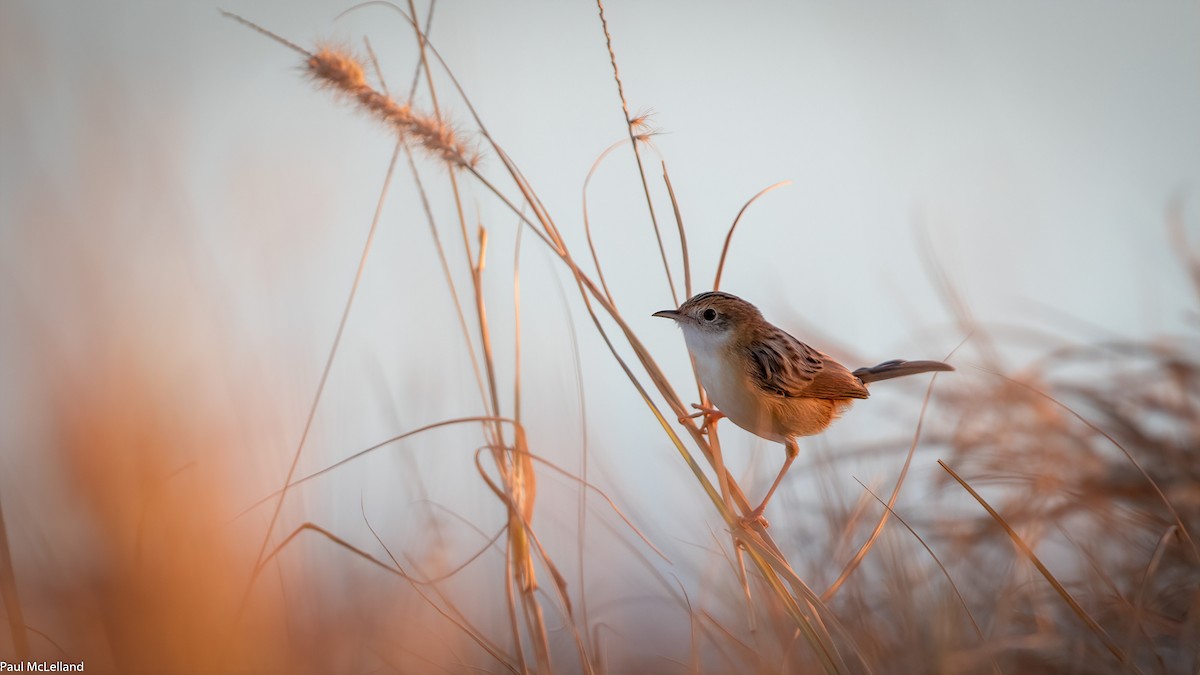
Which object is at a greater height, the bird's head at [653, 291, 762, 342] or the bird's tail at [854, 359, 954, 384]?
the bird's head at [653, 291, 762, 342]

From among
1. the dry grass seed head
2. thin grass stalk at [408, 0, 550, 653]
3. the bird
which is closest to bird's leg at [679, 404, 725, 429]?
the bird

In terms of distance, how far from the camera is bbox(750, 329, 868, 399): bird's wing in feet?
9.70

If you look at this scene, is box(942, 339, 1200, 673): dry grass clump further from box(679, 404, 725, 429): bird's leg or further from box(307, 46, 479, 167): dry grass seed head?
box(307, 46, 479, 167): dry grass seed head

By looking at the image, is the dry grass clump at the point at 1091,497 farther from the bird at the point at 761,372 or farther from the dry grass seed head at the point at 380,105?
the dry grass seed head at the point at 380,105

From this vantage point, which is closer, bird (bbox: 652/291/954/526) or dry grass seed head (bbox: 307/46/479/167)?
dry grass seed head (bbox: 307/46/479/167)

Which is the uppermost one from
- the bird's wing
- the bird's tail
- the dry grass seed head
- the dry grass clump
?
the dry grass seed head

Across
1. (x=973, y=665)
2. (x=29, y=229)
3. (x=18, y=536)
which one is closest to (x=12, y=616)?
(x=18, y=536)

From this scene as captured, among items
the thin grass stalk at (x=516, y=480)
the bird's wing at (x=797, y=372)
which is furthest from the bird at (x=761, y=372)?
the thin grass stalk at (x=516, y=480)

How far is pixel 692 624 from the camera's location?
237 cm

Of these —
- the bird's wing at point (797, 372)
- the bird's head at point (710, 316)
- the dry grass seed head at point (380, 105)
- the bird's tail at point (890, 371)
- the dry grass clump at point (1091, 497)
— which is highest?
the dry grass seed head at point (380, 105)

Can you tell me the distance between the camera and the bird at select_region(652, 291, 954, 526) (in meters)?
2.77

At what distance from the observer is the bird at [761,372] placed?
2770 mm

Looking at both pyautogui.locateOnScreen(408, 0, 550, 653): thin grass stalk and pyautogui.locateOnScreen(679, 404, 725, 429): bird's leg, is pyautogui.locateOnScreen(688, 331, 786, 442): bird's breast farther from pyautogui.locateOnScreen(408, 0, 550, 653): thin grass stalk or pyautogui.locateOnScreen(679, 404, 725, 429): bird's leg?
pyautogui.locateOnScreen(408, 0, 550, 653): thin grass stalk

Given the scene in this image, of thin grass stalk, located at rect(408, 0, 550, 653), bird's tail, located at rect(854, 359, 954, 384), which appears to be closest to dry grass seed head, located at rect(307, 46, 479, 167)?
thin grass stalk, located at rect(408, 0, 550, 653)
